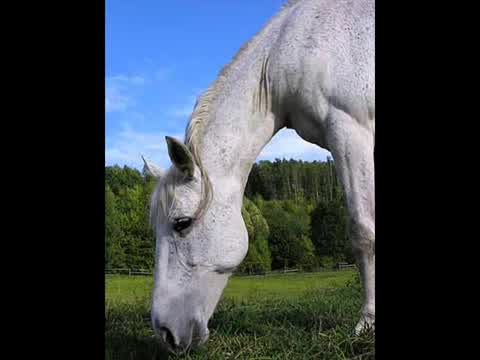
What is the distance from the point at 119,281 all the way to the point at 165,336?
706 mm

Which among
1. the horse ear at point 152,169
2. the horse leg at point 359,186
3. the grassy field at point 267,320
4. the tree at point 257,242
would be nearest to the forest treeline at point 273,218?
the tree at point 257,242

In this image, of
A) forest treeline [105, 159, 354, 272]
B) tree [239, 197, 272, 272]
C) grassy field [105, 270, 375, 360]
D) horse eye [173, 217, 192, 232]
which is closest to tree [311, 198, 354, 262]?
forest treeline [105, 159, 354, 272]

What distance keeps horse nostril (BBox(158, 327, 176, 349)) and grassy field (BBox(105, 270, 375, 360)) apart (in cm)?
4

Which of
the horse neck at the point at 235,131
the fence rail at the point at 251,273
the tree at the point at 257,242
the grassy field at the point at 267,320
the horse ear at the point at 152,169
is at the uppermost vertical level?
the horse neck at the point at 235,131

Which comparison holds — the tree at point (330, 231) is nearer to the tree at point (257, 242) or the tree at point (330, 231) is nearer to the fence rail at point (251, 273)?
the fence rail at point (251, 273)

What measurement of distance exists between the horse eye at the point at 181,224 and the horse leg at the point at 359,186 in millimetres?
552

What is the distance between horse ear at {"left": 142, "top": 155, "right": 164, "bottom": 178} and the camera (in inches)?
61.8

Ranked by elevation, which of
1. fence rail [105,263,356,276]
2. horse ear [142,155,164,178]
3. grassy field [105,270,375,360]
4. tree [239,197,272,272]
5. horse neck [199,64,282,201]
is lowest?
grassy field [105,270,375,360]

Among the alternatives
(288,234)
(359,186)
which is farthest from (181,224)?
(288,234)

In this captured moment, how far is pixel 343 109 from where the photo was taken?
1515 millimetres

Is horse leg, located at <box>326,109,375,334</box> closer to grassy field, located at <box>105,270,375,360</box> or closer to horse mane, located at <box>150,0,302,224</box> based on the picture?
grassy field, located at <box>105,270,375,360</box>

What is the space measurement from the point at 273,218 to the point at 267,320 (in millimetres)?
695

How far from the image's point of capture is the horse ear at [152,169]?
1571 millimetres
